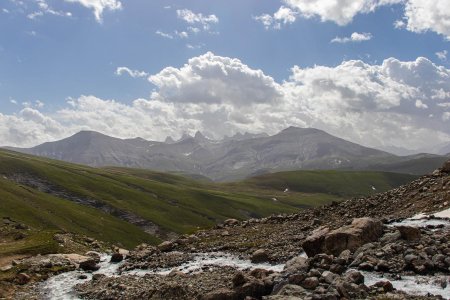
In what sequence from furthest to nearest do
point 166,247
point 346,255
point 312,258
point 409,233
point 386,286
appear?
point 166,247
point 409,233
point 346,255
point 312,258
point 386,286

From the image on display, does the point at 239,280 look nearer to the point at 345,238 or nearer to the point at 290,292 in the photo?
the point at 290,292

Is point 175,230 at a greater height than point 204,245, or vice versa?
point 204,245

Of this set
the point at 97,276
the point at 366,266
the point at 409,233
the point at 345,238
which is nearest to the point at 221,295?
the point at 366,266

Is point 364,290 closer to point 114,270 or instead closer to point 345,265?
point 345,265

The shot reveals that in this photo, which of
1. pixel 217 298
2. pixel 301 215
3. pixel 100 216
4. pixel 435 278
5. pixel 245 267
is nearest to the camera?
pixel 435 278

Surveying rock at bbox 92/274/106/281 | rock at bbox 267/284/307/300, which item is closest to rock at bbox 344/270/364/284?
rock at bbox 267/284/307/300

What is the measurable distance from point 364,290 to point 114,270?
35.1 metres

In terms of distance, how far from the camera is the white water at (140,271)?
141ft

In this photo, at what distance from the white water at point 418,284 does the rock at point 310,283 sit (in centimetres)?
325

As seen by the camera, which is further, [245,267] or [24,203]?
[24,203]

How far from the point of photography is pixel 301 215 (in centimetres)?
6225

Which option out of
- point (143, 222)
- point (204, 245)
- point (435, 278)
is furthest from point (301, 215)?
point (143, 222)

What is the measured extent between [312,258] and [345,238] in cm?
520

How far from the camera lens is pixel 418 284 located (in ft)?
89.7
